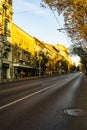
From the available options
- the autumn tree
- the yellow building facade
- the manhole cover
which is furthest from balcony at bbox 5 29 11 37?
the manhole cover

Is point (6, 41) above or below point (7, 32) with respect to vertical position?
below

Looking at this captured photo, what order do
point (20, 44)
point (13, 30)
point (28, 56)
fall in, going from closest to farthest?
point (13, 30) → point (20, 44) → point (28, 56)

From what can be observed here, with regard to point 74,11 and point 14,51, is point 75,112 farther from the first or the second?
point 14,51

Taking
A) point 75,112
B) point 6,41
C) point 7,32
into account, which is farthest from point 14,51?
point 75,112

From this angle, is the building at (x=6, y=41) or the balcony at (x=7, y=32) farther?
the balcony at (x=7, y=32)

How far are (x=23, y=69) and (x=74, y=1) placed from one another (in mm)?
53428

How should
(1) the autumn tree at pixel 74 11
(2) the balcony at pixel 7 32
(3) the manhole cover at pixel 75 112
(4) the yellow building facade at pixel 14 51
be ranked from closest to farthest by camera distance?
(3) the manhole cover at pixel 75 112, (1) the autumn tree at pixel 74 11, (4) the yellow building facade at pixel 14 51, (2) the balcony at pixel 7 32

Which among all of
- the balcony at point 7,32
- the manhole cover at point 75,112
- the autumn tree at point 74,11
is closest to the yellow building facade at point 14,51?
the balcony at point 7,32

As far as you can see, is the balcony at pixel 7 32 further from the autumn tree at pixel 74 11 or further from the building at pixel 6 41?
the autumn tree at pixel 74 11

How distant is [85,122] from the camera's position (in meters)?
9.95

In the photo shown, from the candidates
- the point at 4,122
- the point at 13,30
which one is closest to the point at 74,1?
the point at 4,122

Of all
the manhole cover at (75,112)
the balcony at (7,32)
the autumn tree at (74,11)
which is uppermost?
the balcony at (7,32)

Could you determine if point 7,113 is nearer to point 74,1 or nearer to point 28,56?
point 74,1

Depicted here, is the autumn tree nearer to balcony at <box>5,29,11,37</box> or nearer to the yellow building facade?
the yellow building facade
